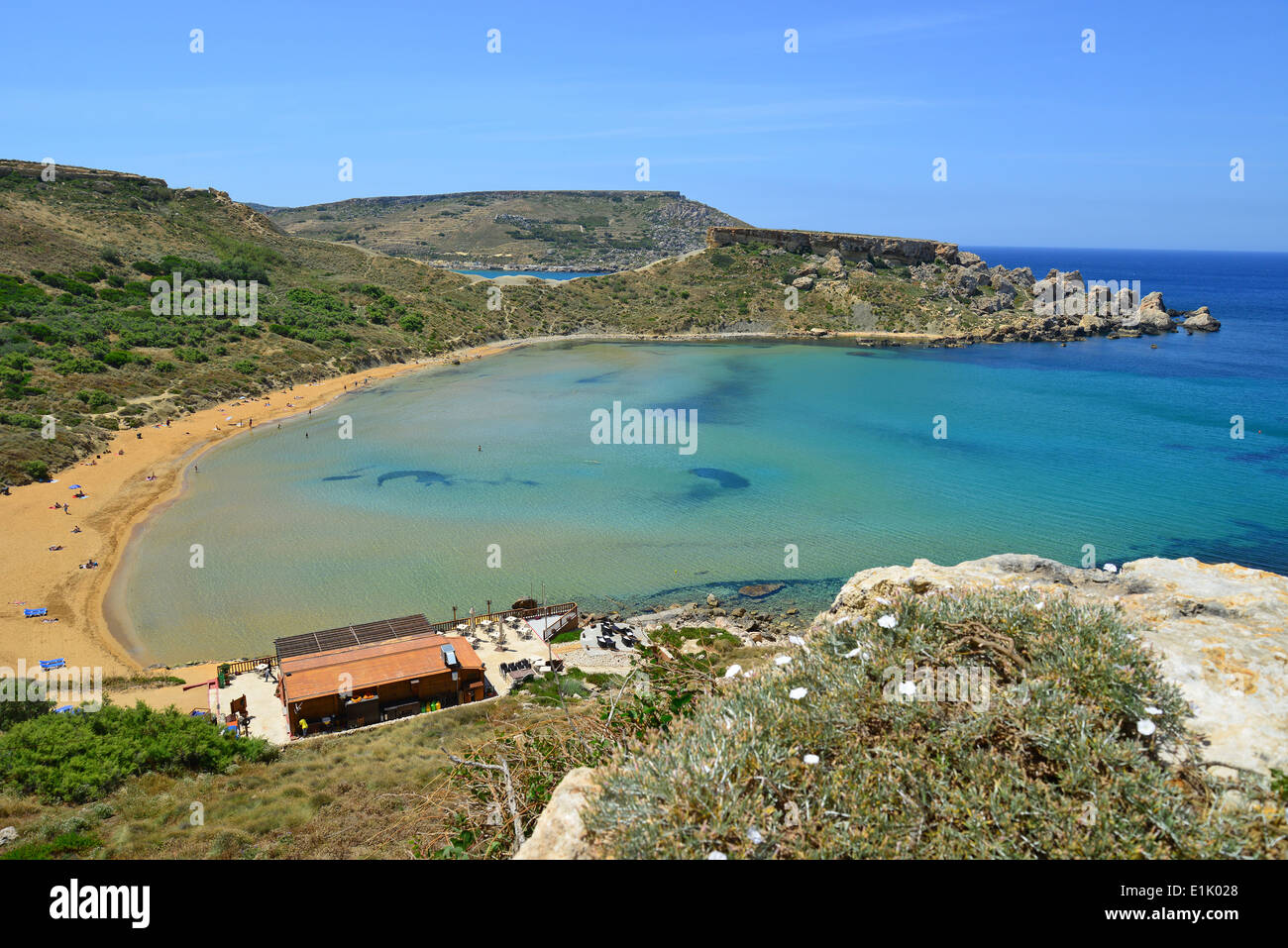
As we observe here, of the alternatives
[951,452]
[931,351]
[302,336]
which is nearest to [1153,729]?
[951,452]

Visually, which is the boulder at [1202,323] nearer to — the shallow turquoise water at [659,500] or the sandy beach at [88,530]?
the shallow turquoise water at [659,500]

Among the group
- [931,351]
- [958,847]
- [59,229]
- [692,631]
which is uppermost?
[59,229]

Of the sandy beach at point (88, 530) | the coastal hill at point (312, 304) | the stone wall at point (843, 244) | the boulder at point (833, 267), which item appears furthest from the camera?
the stone wall at point (843, 244)

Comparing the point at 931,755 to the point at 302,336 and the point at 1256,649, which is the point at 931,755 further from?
the point at 302,336

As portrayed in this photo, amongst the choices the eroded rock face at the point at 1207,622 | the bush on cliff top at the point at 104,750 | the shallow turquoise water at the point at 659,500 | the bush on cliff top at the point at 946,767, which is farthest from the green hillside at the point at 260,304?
the eroded rock face at the point at 1207,622

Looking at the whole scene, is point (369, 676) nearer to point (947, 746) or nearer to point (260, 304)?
point (947, 746)

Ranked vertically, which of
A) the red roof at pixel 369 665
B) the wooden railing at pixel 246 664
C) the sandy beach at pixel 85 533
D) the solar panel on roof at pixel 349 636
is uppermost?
the sandy beach at pixel 85 533
